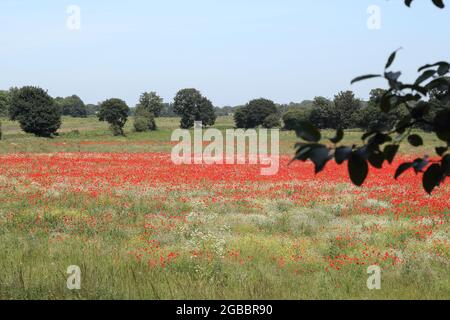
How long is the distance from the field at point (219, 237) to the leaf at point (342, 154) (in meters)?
4.27

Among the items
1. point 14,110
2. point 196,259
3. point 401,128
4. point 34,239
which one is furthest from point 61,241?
point 14,110

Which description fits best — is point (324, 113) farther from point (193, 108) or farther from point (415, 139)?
point (415, 139)

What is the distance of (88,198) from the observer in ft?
53.2

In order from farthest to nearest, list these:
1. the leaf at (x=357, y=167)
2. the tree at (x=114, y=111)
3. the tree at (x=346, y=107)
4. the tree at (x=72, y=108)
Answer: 1. the tree at (x=72, y=108)
2. the tree at (x=346, y=107)
3. the tree at (x=114, y=111)
4. the leaf at (x=357, y=167)

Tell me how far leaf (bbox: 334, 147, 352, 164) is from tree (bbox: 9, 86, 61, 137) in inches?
2877

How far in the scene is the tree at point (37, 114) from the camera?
68812 millimetres

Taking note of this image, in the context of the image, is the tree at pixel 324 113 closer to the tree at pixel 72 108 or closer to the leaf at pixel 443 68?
the leaf at pixel 443 68

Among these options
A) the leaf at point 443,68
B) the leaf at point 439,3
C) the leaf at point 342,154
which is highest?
the leaf at point 439,3

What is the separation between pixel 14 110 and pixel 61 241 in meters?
66.9

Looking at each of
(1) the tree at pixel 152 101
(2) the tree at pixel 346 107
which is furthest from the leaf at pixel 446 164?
(1) the tree at pixel 152 101

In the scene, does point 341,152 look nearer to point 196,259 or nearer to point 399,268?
point 196,259

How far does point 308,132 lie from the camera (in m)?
1.84

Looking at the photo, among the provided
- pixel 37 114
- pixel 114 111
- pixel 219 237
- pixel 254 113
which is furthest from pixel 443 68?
pixel 254 113

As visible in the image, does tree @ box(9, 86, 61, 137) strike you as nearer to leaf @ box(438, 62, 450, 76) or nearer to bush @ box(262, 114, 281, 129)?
bush @ box(262, 114, 281, 129)
